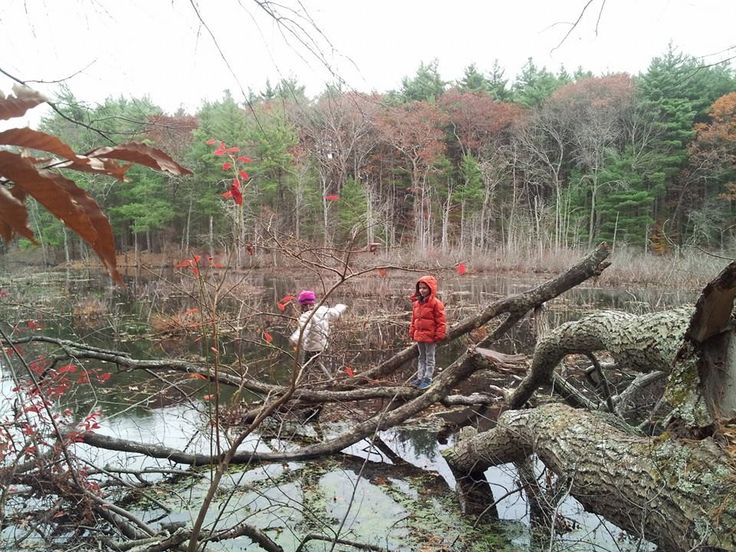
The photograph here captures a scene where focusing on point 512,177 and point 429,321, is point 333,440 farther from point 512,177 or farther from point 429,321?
point 512,177

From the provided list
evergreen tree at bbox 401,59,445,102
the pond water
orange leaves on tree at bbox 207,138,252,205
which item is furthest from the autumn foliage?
evergreen tree at bbox 401,59,445,102

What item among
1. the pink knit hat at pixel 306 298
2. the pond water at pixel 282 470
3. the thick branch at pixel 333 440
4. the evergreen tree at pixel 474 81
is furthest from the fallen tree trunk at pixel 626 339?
the evergreen tree at pixel 474 81

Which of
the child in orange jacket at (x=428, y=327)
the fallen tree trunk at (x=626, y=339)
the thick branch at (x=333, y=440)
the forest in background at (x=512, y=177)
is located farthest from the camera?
the forest in background at (x=512, y=177)

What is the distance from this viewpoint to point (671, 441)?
2121 mm

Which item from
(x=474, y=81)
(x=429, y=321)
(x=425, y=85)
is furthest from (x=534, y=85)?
(x=429, y=321)

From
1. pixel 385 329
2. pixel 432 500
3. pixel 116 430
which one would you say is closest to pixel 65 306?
pixel 385 329

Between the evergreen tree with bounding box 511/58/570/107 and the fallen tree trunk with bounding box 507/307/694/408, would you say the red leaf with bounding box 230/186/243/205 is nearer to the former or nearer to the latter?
the fallen tree trunk with bounding box 507/307/694/408

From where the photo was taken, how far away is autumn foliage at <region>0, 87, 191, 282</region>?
1.31ft

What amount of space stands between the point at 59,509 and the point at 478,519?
2789 millimetres

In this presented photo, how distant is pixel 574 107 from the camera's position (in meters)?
30.8

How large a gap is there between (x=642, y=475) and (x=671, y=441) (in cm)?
20

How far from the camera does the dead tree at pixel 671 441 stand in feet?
6.12

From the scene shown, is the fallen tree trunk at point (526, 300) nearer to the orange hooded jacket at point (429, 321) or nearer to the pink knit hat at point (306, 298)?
the orange hooded jacket at point (429, 321)

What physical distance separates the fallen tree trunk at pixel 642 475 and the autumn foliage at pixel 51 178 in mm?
2142
